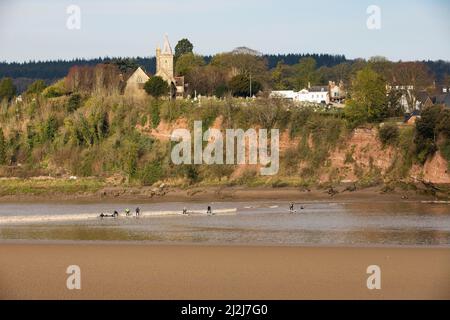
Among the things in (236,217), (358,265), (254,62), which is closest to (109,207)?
(236,217)

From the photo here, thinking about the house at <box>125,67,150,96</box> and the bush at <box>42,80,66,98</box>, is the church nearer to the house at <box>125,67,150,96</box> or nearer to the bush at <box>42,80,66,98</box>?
the house at <box>125,67,150,96</box>

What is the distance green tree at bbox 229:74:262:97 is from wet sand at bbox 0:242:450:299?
44.6m

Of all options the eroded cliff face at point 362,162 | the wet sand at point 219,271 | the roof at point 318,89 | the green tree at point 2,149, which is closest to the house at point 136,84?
the green tree at point 2,149

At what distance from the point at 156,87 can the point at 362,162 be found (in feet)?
60.9

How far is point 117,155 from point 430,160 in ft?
59.8

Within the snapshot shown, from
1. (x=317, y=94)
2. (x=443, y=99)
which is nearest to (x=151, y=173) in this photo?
(x=443, y=99)

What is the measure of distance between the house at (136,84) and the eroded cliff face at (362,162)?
13.6 meters

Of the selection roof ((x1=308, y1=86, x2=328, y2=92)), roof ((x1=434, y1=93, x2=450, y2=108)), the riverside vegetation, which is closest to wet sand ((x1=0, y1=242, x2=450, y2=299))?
the riverside vegetation

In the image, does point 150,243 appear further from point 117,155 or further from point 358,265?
point 117,155

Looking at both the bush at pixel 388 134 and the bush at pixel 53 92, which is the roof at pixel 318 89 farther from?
the bush at pixel 388 134

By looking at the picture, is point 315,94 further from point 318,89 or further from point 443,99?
point 443,99

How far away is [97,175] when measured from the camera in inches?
2311

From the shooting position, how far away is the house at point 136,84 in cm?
6889

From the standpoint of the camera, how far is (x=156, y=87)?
225 ft
